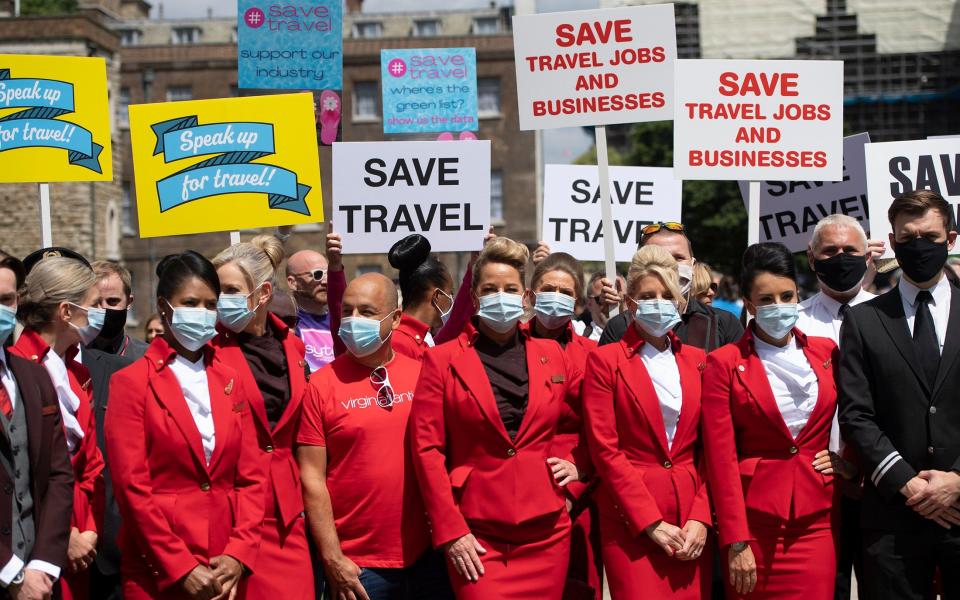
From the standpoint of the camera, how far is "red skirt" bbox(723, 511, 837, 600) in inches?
189

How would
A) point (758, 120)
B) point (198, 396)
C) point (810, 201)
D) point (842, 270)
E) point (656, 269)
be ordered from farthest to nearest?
point (810, 201) → point (758, 120) → point (842, 270) → point (656, 269) → point (198, 396)

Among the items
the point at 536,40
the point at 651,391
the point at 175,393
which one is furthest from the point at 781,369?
the point at 536,40

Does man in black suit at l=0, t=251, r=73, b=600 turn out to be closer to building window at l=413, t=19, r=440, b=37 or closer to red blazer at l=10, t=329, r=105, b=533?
red blazer at l=10, t=329, r=105, b=533

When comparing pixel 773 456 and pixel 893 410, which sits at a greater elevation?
pixel 893 410

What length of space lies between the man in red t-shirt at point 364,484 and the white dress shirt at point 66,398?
3.19 ft

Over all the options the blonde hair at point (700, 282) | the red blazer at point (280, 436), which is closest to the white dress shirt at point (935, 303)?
the blonde hair at point (700, 282)

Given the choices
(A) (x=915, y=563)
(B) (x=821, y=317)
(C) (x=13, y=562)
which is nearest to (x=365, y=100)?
(B) (x=821, y=317)

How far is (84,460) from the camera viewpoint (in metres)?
4.86

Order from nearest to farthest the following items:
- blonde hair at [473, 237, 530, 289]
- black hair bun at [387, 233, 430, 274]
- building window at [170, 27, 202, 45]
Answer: blonde hair at [473, 237, 530, 289] < black hair bun at [387, 233, 430, 274] < building window at [170, 27, 202, 45]

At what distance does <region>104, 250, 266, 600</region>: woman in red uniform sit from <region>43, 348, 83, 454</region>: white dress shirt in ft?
1.35

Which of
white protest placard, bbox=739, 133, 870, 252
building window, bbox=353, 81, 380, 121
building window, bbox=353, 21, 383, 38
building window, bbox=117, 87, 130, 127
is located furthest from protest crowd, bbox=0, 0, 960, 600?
building window, bbox=353, 21, 383, 38

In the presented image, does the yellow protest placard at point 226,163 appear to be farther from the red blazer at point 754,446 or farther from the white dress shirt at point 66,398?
the red blazer at point 754,446

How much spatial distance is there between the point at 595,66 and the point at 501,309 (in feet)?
9.41

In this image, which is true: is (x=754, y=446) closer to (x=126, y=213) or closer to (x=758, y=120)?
(x=758, y=120)
